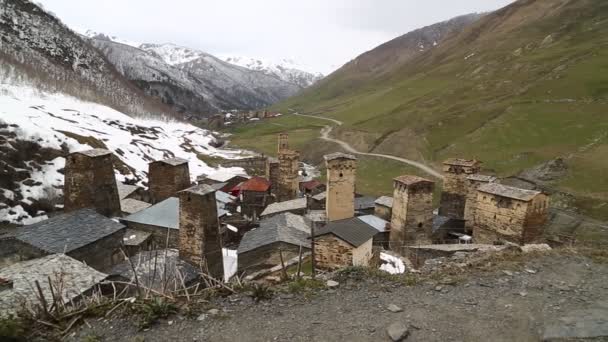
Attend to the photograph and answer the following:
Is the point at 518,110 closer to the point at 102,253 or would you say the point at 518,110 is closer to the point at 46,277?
the point at 102,253

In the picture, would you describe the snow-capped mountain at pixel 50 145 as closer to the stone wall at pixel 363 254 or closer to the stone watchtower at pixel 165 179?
the stone watchtower at pixel 165 179

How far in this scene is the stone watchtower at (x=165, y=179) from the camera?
96.5ft

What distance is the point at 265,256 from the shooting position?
20.2 m

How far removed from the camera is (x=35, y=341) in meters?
6.96

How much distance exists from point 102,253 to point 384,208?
1995cm

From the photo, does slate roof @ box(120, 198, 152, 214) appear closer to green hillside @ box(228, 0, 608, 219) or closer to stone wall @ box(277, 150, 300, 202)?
stone wall @ box(277, 150, 300, 202)

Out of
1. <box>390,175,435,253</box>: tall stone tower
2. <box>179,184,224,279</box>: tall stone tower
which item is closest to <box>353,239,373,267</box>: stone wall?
<box>179,184,224,279</box>: tall stone tower

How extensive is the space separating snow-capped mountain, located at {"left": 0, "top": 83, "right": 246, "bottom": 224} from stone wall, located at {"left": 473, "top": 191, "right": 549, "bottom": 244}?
3136 cm

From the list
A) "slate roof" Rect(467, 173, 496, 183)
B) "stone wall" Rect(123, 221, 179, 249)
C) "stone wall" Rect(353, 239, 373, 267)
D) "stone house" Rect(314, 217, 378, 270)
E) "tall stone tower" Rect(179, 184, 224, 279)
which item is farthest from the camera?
"slate roof" Rect(467, 173, 496, 183)

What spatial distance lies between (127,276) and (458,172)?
25.7 m

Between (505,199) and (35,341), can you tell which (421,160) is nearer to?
(505,199)

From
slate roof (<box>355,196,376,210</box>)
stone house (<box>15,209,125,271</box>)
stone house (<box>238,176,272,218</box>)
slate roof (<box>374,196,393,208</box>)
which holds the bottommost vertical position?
stone house (<box>238,176,272,218</box>)

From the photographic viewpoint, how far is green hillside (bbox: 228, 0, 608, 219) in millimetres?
46450

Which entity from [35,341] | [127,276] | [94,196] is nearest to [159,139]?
[94,196]
